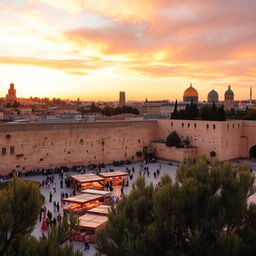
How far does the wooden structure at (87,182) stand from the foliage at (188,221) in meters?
10.2

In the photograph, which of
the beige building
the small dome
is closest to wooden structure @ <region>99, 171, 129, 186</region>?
the beige building

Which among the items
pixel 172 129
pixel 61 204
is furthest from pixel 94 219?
pixel 172 129

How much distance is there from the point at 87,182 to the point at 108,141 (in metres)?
8.86

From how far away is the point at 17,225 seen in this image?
16.3 ft

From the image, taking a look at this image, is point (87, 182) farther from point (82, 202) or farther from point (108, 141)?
point (108, 141)

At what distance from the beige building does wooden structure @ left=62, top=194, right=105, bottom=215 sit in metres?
8.65

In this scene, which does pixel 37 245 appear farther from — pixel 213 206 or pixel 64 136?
pixel 64 136

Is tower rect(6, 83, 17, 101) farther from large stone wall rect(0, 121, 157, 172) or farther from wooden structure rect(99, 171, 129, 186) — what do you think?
wooden structure rect(99, 171, 129, 186)

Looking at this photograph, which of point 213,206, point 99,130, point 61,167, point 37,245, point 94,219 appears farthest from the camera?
point 99,130

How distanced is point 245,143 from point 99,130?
11733 mm

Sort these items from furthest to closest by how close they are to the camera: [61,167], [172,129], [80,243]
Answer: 1. [172,129]
2. [61,167]
3. [80,243]

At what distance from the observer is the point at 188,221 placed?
249 inches

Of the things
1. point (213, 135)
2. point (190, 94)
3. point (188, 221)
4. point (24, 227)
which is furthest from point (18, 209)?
point (190, 94)

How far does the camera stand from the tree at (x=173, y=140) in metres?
25.7
